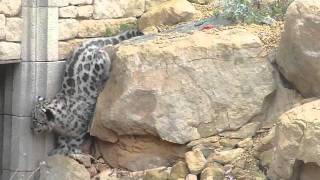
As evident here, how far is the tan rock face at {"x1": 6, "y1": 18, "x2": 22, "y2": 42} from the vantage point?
6266 mm

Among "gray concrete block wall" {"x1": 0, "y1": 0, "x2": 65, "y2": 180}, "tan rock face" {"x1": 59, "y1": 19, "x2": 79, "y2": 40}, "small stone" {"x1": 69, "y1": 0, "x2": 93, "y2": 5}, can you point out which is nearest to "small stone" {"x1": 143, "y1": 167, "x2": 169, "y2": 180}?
"gray concrete block wall" {"x1": 0, "y1": 0, "x2": 65, "y2": 180}

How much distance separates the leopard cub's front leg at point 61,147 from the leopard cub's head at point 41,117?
0.57ft

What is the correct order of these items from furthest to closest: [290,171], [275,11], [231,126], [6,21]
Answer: [275,11] < [6,21] < [231,126] < [290,171]

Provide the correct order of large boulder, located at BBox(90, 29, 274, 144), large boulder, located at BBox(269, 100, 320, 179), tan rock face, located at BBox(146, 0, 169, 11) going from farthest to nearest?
1. tan rock face, located at BBox(146, 0, 169, 11)
2. large boulder, located at BBox(90, 29, 274, 144)
3. large boulder, located at BBox(269, 100, 320, 179)

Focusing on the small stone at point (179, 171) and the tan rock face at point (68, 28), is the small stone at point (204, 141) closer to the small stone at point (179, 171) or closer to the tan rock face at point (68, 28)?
the small stone at point (179, 171)

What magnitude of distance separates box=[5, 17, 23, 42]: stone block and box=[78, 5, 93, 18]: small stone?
2.11 ft

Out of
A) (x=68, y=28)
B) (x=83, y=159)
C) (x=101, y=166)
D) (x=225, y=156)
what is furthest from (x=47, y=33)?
(x=225, y=156)

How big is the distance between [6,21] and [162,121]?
1696 mm

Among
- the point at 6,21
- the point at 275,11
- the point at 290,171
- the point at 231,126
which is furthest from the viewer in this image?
the point at 275,11

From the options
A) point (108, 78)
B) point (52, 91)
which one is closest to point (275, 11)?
point (108, 78)

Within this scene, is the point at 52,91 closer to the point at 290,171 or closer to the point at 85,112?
the point at 85,112

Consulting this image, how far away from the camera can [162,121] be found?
584cm

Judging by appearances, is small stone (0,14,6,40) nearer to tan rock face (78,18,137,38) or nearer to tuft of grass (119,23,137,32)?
tan rock face (78,18,137,38)

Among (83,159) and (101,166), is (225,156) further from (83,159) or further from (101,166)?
(83,159)
